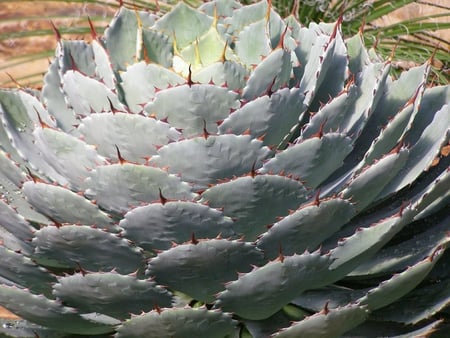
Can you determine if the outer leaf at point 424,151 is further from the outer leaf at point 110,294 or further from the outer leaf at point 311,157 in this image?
the outer leaf at point 110,294

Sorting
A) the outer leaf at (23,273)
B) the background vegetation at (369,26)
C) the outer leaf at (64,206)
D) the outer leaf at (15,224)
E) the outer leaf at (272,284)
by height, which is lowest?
the outer leaf at (272,284)

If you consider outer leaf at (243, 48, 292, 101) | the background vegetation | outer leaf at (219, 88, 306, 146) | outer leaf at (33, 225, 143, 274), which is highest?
the background vegetation

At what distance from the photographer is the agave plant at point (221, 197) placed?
3.64 feet

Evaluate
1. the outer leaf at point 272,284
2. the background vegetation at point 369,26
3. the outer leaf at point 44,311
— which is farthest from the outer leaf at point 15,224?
the background vegetation at point 369,26

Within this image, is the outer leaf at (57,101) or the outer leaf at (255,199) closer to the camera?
the outer leaf at (255,199)

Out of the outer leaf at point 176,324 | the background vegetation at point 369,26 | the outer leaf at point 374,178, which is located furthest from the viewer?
the background vegetation at point 369,26

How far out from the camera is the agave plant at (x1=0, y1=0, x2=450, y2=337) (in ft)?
3.64

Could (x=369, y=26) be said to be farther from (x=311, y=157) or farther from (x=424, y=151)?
(x=311, y=157)

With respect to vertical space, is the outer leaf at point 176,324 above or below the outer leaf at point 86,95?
below

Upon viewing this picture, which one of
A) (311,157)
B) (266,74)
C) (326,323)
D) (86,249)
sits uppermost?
(266,74)

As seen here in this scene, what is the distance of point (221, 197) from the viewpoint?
1113 mm

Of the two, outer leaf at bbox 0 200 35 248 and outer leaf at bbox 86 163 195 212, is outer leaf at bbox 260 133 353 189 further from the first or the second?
outer leaf at bbox 0 200 35 248

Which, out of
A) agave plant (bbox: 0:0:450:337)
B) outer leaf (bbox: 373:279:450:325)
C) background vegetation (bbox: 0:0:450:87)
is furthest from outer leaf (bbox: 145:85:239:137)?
background vegetation (bbox: 0:0:450:87)

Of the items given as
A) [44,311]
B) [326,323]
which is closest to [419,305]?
[326,323]
